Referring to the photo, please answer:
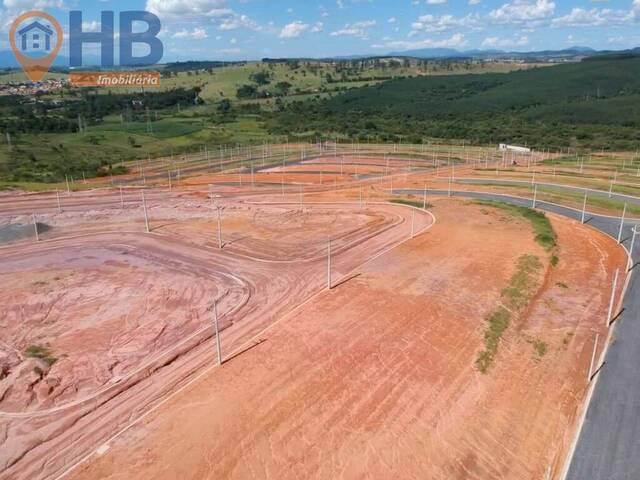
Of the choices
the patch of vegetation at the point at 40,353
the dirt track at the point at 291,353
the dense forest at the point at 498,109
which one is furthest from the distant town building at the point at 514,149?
the patch of vegetation at the point at 40,353

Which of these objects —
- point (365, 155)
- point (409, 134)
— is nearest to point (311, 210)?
point (365, 155)

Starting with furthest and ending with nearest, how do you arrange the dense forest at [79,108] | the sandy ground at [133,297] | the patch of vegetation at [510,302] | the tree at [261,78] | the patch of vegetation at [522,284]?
the tree at [261,78], the dense forest at [79,108], the patch of vegetation at [522,284], the patch of vegetation at [510,302], the sandy ground at [133,297]

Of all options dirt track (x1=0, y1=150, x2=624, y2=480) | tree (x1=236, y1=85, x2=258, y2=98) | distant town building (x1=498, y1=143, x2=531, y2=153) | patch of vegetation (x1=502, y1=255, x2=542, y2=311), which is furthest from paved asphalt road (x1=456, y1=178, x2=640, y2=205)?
tree (x1=236, y1=85, x2=258, y2=98)

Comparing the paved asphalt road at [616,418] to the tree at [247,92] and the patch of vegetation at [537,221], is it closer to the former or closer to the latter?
the patch of vegetation at [537,221]

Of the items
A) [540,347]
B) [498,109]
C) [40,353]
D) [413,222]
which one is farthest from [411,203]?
[498,109]

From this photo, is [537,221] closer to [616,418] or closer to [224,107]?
[616,418]

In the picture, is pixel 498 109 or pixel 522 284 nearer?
pixel 522 284

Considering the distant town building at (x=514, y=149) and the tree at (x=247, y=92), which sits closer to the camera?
the distant town building at (x=514, y=149)
